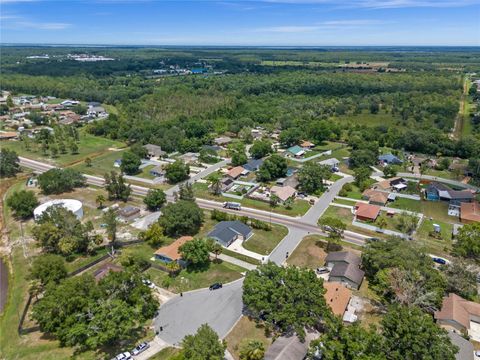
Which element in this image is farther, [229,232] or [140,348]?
[229,232]

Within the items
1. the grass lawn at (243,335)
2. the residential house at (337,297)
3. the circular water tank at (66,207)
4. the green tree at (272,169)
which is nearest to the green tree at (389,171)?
the green tree at (272,169)

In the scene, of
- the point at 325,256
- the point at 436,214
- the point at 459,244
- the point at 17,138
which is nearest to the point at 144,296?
the point at 325,256

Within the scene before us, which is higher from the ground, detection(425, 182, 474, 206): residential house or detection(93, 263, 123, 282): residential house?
detection(425, 182, 474, 206): residential house

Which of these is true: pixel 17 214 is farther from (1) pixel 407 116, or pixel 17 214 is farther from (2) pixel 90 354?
(1) pixel 407 116

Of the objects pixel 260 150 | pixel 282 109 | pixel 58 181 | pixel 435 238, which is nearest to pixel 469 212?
pixel 435 238

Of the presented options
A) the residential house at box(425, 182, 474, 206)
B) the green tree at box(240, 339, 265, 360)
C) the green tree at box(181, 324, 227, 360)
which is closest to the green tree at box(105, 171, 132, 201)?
the green tree at box(181, 324, 227, 360)

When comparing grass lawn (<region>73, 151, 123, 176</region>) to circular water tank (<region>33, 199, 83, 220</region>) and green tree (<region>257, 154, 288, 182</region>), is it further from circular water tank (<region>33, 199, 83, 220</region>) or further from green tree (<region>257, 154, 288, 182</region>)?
green tree (<region>257, 154, 288, 182</region>)

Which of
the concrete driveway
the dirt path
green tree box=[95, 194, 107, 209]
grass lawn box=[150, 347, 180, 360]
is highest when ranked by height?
the dirt path

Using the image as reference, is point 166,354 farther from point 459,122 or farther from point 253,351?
point 459,122
